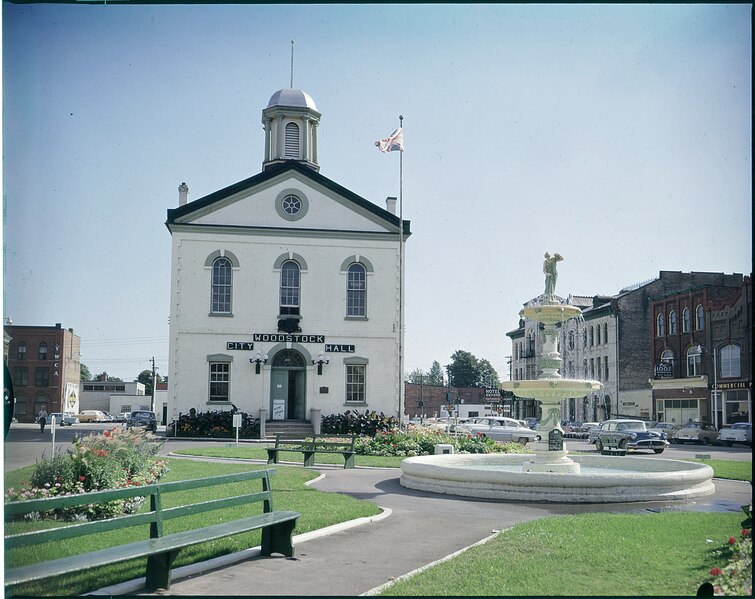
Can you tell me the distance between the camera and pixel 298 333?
118 ft

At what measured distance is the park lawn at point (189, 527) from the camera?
705 cm

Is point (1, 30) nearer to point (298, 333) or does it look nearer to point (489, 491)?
point (489, 491)

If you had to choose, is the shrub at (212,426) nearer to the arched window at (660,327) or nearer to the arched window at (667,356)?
the arched window at (667,356)

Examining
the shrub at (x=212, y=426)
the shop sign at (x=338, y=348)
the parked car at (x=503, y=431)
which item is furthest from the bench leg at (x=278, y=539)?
the shop sign at (x=338, y=348)

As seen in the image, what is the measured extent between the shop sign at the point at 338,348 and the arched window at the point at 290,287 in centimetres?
218

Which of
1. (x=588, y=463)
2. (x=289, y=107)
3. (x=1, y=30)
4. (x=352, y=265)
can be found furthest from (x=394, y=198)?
(x=1, y=30)

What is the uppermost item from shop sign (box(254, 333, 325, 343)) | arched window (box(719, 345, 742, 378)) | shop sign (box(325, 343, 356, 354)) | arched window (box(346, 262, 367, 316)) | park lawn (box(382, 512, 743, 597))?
arched window (box(346, 262, 367, 316))

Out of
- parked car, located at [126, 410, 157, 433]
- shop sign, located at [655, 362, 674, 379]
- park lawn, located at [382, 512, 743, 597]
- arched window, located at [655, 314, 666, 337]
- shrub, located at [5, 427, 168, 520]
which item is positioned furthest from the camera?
arched window, located at [655, 314, 666, 337]

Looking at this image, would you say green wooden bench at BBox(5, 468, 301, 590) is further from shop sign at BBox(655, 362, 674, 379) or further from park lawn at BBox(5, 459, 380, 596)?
shop sign at BBox(655, 362, 674, 379)

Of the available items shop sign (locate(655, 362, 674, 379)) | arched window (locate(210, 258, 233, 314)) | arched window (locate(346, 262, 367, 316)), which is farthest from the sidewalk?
shop sign (locate(655, 362, 674, 379))

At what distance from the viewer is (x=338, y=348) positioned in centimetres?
3616

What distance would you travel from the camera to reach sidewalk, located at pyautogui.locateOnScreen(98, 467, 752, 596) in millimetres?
7418

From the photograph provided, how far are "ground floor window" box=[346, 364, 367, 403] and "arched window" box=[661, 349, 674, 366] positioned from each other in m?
18.9

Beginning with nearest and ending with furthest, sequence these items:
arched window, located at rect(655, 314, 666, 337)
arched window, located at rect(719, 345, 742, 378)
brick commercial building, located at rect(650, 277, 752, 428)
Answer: arched window, located at rect(719, 345, 742, 378) < brick commercial building, located at rect(650, 277, 752, 428) < arched window, located at rect(655, 314, 666, 337)
